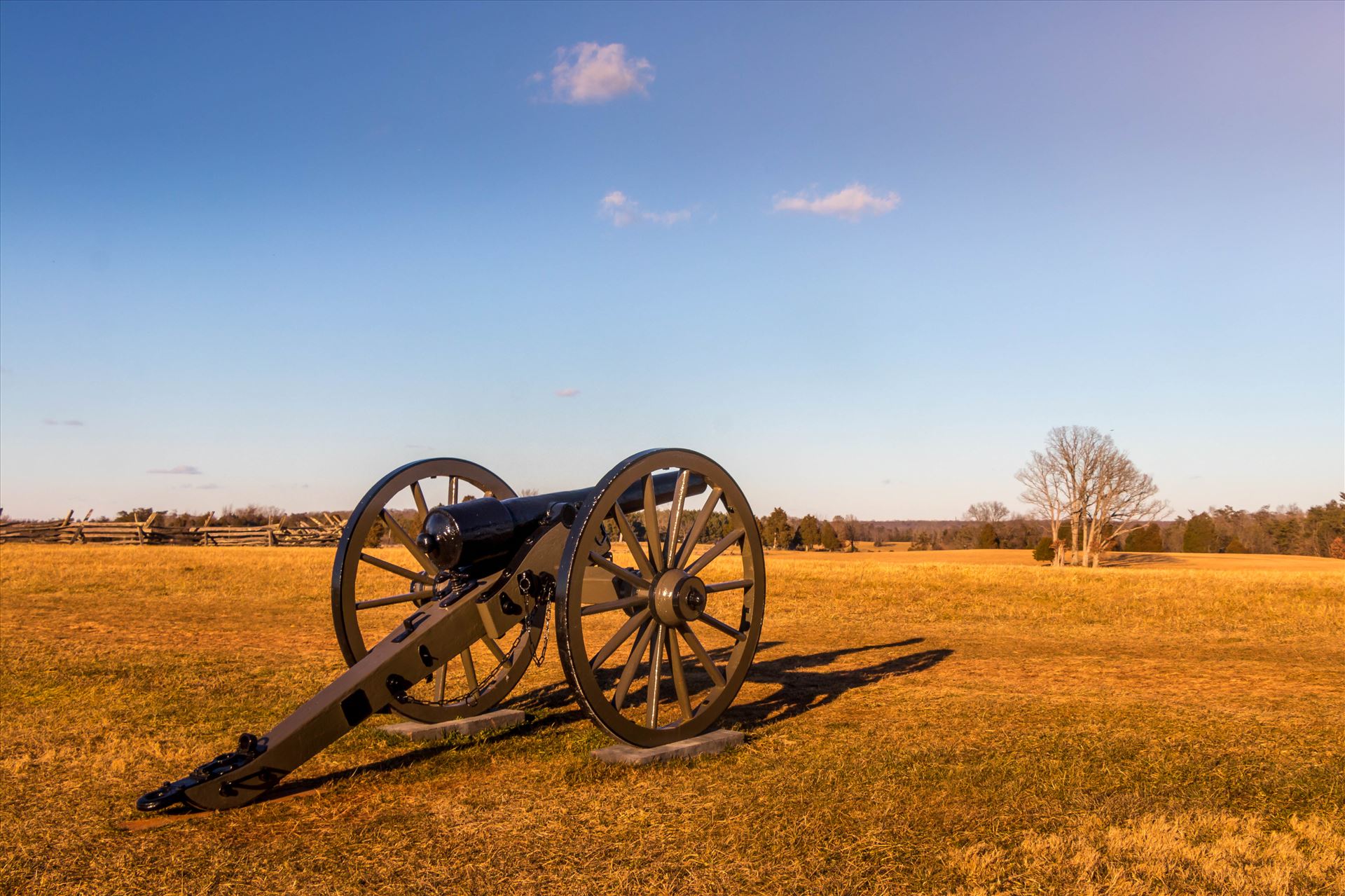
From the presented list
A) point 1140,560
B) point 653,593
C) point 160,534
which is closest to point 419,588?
point 653,593

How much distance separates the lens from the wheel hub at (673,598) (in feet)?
24.0

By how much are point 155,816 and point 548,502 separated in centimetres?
345

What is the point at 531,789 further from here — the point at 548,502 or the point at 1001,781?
the point at 1001,781

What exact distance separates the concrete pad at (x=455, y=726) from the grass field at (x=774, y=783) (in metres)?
0.14

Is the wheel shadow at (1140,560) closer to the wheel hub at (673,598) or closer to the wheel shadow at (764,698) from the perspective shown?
the wheel shadow at (764,698)

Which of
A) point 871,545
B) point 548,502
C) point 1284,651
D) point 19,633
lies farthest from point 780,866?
point 871,545

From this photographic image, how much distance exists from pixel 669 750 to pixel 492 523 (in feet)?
6.91

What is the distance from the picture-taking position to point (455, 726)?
823 cm

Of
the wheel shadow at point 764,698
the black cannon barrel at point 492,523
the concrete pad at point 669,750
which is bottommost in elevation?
the wheel shadow at point 764,698

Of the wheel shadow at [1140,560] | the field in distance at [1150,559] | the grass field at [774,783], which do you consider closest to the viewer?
the grass field at [774,783]

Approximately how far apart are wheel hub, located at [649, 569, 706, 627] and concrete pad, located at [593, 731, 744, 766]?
0.87 meters

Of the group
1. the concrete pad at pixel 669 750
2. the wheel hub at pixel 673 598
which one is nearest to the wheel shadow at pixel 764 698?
the concrete pad at pixel 669 750

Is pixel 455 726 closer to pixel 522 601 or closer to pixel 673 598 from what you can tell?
pixel 522 601

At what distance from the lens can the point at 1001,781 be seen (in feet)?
21.7
